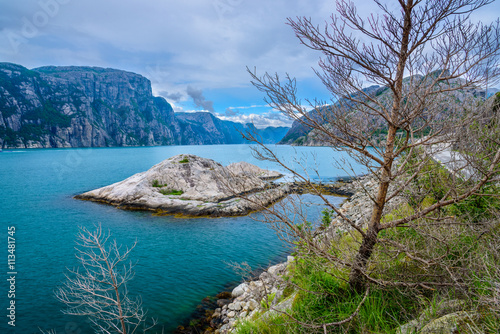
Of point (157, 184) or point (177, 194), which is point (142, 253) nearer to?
point (177, 194)

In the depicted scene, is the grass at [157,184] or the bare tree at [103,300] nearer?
the bare tree at [103,300]

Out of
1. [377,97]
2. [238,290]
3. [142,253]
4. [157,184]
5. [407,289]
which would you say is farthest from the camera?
[157,184]

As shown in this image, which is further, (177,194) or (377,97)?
(177,194)

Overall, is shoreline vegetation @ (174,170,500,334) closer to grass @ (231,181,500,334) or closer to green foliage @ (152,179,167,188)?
grass @ (231,181,500,334)

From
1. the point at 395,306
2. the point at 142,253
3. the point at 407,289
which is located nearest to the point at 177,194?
the point at 142,253

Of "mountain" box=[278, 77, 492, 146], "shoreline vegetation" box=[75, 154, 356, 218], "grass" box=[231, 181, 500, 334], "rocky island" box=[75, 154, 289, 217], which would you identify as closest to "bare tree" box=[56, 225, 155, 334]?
"grass" box=[231, 181, 500, 334]

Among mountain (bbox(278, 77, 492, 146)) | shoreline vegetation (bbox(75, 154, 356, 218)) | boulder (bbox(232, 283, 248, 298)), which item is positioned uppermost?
mountain (bbox(278, 77, 492, 146))

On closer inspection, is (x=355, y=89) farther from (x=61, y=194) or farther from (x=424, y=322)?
(x=61, y=194)

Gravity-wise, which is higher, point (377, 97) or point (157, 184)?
point (377, 97)

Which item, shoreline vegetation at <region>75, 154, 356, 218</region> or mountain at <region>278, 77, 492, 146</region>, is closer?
mountain at <region>278, 77, 492, 146</region>

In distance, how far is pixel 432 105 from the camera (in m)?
4.41

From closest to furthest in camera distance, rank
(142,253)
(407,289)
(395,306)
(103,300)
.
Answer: (407,289), (395,306), (103,300), (142,253)

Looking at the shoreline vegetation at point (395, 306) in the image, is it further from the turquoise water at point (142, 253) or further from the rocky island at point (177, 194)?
the rocky island at point (177, 194)

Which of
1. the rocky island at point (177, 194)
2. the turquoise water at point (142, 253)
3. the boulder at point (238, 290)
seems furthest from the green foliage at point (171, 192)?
the boulder at point (238, 290)
